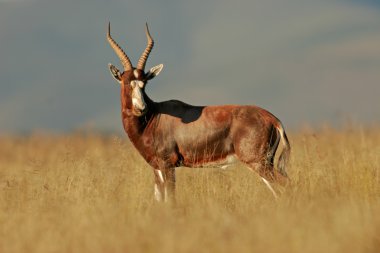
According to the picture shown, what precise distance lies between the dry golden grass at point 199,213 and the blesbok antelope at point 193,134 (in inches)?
17.7

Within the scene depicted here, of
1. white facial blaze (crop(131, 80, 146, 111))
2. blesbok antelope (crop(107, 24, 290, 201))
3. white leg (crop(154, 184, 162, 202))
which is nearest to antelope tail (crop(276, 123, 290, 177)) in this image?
blesbok antelope (crop(107, 24, 290, 201))

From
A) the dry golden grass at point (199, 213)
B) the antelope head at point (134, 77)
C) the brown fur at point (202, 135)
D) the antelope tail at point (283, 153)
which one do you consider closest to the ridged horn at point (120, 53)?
the antelope head at point (134, 77)

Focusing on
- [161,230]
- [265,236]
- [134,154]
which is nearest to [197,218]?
[161,230]

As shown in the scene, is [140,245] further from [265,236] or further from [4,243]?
[4,243]

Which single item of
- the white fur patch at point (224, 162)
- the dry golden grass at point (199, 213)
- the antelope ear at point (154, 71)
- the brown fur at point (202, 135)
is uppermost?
the antelope ear at point (154, 71)

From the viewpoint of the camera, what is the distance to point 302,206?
9398 millimetres

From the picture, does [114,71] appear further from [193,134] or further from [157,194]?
[157,194]

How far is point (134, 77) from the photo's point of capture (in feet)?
38.0

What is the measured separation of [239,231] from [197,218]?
106cm

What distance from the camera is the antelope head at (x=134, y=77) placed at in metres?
11.3

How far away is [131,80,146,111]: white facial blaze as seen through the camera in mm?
11165

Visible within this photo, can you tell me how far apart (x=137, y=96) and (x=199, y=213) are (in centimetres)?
308

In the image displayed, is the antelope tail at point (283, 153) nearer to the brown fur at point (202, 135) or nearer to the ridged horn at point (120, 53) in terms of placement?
the brown fur at point (202, 135)

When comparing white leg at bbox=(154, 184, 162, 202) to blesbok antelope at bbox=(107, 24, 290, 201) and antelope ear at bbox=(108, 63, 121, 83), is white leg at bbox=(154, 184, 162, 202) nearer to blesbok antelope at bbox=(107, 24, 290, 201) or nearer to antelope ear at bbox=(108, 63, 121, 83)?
blesbok antelope at bbox=(107, 24, 290, 201)
